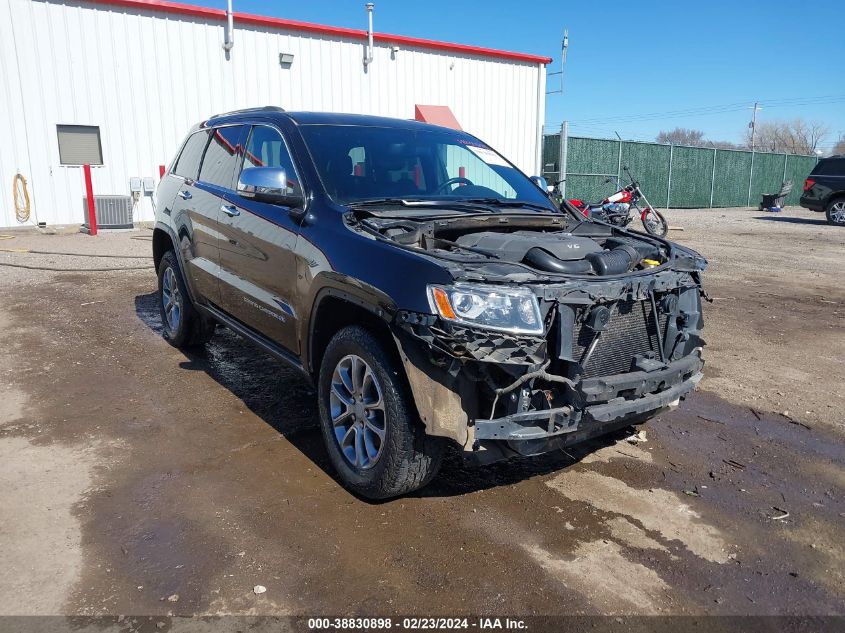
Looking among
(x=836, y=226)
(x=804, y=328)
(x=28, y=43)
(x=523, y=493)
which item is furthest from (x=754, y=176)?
(x=523, y=493)

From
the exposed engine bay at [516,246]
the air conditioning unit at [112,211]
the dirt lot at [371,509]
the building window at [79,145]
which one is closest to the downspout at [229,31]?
the building window at [79,145]

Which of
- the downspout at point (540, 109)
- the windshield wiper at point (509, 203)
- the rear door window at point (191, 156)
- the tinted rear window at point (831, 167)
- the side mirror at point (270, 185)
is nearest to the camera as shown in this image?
the side mirror at point (270, 185)

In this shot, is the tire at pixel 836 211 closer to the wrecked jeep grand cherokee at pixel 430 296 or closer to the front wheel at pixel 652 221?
the front wheel at pixel 652 221

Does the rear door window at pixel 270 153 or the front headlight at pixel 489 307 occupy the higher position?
the rear door window at pixel 270 153

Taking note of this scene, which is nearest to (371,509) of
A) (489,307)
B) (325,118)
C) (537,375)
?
(537,375)

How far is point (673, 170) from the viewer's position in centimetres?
2578

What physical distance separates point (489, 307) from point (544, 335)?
268mm

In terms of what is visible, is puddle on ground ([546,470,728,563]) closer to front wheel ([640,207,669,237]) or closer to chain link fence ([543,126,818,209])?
front wheel ([640,207,669,237])

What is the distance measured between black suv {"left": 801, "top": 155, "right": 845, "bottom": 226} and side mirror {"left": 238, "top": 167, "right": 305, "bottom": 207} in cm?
2004

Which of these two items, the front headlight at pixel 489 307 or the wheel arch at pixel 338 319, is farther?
the wheel arch at pixel 338 319

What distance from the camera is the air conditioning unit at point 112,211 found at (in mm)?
14414

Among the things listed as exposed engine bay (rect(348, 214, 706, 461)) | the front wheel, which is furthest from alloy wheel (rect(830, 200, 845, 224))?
exposed engine bay (rect(348, 214, 706, 461))

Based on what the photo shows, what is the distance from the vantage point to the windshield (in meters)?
3.89

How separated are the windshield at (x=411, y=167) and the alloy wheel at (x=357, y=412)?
973 mm
